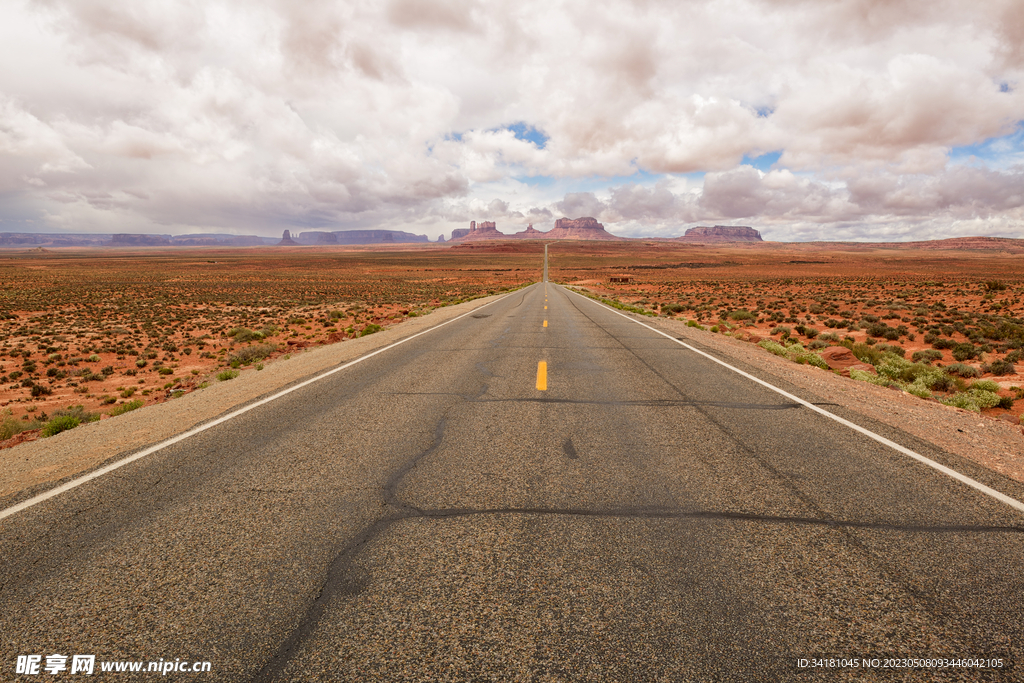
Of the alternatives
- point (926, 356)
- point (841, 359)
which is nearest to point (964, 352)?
point (926, 356)

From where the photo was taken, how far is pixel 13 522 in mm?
3504

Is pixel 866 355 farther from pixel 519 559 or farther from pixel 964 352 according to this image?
pixel 519 559

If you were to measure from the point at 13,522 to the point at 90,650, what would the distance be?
81.2 inches

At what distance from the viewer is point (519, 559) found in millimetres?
2998

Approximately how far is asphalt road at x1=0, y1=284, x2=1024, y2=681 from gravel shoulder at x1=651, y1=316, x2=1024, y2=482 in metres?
1.05

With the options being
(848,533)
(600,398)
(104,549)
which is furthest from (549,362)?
(104,549)

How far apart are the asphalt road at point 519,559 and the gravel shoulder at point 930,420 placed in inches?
41.3

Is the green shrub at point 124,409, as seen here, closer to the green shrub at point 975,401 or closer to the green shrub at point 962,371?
the green shrub at point 975,401

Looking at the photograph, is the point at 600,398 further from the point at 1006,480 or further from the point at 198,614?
the point at 198,614

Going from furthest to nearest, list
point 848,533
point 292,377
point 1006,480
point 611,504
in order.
Answer: point 292,377 → point 1006,480 → point 611,504 → point 848,533

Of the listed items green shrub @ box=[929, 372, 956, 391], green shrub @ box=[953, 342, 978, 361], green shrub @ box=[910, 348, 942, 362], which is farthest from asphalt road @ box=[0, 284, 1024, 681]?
green shrub @ box=[953, 342, 978, 361]

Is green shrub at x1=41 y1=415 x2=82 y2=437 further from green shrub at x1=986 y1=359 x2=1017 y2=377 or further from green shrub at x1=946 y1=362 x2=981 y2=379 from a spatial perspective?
green shrub at x1=986 y1=359 x2=1017 y2=377

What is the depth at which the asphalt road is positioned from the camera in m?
2.28

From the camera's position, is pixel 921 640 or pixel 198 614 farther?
pixel 198 614
